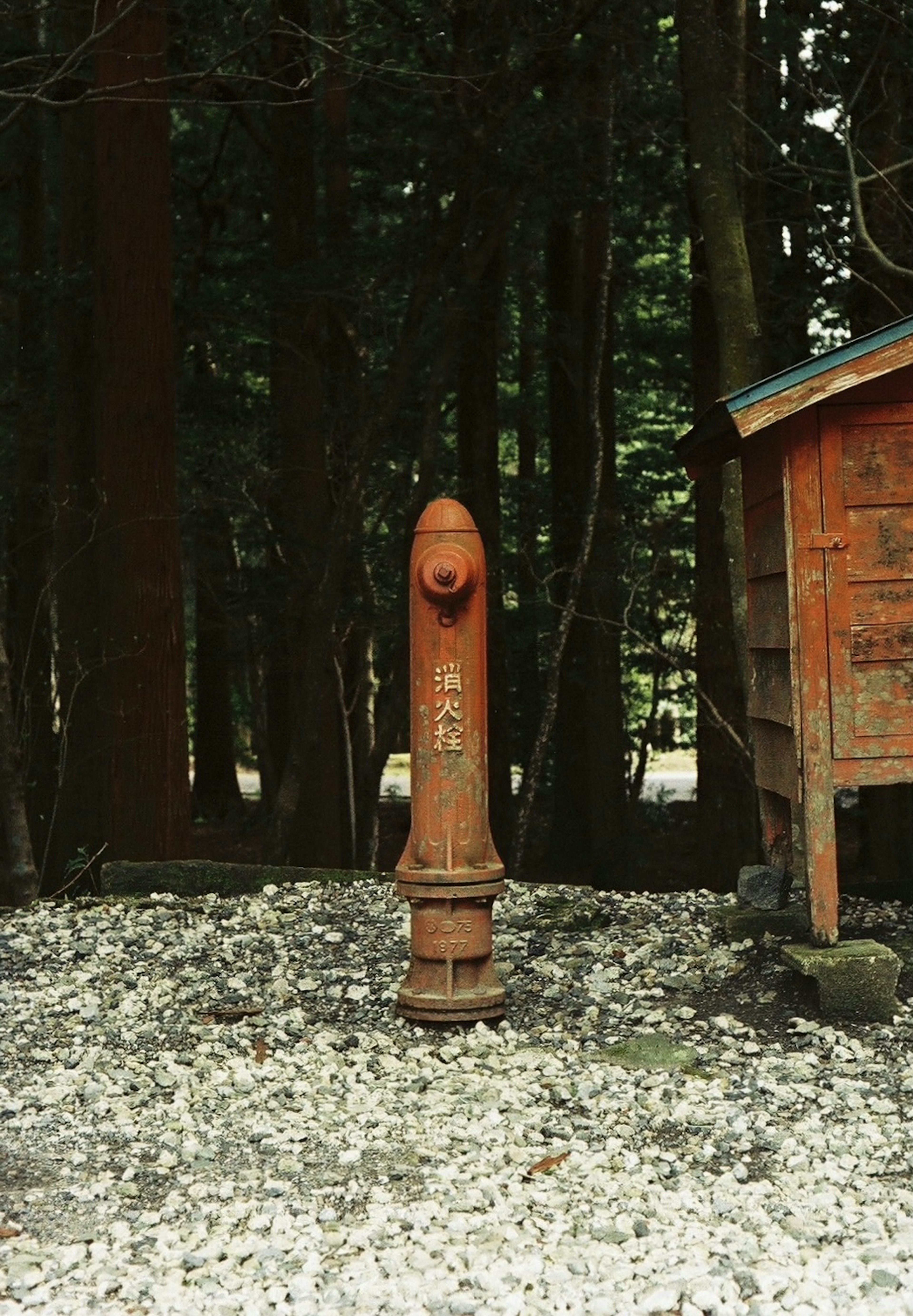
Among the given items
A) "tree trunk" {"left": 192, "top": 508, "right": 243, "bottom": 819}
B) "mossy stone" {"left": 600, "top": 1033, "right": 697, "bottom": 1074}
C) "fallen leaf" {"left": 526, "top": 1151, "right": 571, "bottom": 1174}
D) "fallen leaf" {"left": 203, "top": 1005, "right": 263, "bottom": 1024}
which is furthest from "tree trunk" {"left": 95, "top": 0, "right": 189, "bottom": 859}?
"tree trunk" {"left": 192, "top": 508, "right": 243, "bottom": 819}

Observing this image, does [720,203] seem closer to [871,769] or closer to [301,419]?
[871,769]

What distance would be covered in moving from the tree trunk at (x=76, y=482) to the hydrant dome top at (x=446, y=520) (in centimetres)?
696

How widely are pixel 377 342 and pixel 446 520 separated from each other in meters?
10.1

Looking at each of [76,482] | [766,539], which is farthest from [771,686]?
[76,482]

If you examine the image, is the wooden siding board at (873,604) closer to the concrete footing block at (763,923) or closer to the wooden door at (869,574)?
the wooden door at (869,574)

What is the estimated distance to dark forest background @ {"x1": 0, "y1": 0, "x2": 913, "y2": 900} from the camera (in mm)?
10633

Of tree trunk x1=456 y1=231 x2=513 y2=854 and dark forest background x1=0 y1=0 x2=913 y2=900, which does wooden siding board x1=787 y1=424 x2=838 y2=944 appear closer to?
dark forest background x1=0 y1=0 x2=913 y2=900

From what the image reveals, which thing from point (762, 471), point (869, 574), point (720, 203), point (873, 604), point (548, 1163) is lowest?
point (548, 1163)

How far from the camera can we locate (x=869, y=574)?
6980 mm

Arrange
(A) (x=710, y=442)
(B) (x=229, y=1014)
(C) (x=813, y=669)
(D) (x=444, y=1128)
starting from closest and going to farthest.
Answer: (D) (x=444, y=1128), (C) (x=813, y=669), (B) (x=229, y=1014), (A) (x=710, y=442)

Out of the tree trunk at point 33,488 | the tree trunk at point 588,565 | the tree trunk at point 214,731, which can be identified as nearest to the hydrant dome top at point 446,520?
the tree trunk at point 588,565

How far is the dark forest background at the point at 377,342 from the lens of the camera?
419 inches

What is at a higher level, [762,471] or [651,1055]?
[762,471]

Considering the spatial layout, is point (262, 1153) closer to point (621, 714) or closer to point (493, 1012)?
point (493, 1012)
